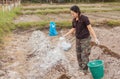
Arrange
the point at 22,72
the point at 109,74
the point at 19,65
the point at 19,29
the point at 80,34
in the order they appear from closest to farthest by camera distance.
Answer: the point at 109,74 → the point at 80,34 → the point at 22,72 → the point at 19,65 → the point at 19,29

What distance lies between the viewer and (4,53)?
31.2 feet

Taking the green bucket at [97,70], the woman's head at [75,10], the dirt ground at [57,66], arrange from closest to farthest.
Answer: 1. the green bucket at [97,70]
2. the woman's head at [75,10]
3. the dirt ground at [57,66]

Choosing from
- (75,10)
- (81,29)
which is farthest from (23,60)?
(75,10)

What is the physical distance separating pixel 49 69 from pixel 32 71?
42 centimetres

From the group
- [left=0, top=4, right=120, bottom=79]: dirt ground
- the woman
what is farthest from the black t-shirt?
[left=0, top=4, right=120, bottom=79]: dirt ground

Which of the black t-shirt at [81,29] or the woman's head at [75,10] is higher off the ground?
the woman's head at [75,10]

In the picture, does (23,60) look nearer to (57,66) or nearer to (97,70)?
(57,66)

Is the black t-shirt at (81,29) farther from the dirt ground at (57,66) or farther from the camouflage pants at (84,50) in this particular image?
the dirt ground at (57,66)

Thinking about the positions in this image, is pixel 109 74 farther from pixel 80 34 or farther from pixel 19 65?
pixel 19 65

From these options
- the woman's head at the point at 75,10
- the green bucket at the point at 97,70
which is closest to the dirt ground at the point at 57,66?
the green bucket at the point at 97,70

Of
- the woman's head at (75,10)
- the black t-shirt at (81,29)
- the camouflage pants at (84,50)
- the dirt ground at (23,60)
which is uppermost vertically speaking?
the woman's head at (75,10)

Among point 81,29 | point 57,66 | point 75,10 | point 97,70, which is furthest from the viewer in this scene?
point 57,66

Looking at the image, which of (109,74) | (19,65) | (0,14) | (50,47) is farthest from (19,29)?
(109,74)

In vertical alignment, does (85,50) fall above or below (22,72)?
above
